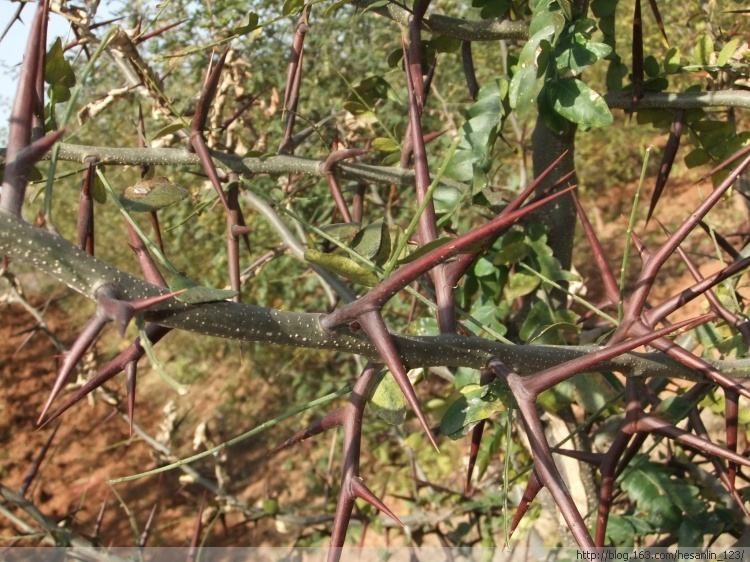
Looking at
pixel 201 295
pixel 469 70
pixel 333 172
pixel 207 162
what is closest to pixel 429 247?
pixel 201 295

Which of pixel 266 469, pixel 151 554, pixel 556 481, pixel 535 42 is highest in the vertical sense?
pixel 535 42

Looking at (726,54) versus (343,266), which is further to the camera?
(726,54)

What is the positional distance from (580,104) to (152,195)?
455mm

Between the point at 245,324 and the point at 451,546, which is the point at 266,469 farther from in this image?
the point at 245,324

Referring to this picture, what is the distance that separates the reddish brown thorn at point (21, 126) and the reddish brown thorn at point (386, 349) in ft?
0.59

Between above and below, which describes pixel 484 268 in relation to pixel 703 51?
below

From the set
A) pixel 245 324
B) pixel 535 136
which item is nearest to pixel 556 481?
pixel 245 324

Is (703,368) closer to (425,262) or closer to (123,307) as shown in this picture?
(425,262)

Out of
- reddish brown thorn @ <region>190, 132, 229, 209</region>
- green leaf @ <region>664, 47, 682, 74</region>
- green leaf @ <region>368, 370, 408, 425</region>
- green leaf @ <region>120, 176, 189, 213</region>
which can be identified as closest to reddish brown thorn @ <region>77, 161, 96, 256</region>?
green leaf @ <region>120, 176, 189, 213</region>

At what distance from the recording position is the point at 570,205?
1058 millimetres

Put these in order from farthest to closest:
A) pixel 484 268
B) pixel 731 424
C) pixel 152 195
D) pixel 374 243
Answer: pixel 484 268 → pixel 731 424 → pixel 152 195 → pixel 374 243

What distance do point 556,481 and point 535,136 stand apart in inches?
27.3

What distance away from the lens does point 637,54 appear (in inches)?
31.9

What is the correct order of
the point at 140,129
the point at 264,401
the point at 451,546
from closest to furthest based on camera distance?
1. the point at 140,129
2. the point at 451,546
3. the point at 264,401
